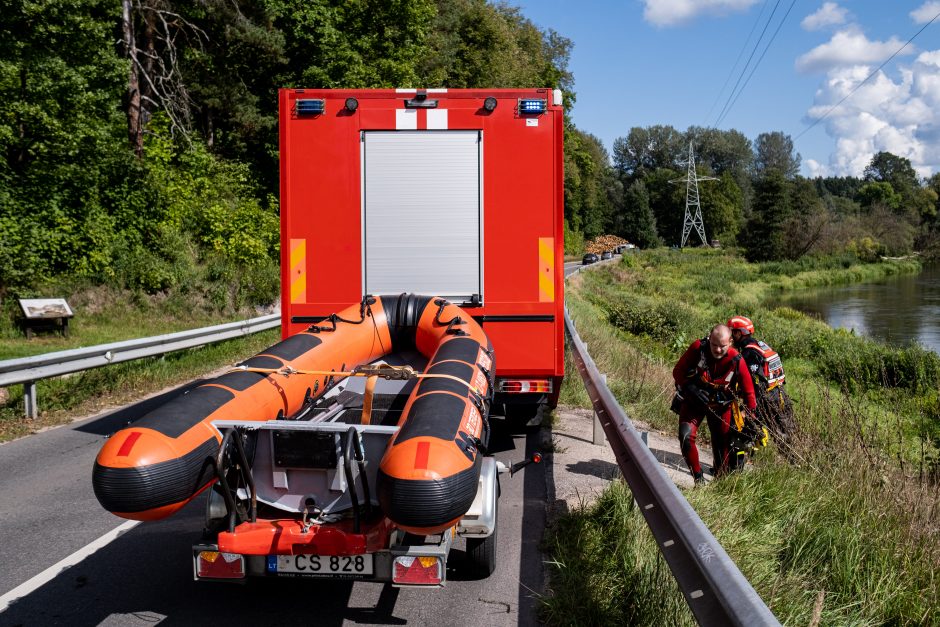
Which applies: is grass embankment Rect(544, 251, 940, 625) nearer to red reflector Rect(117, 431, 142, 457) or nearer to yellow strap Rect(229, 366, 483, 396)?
yellow strap Rect(229, 366, 483, 396)

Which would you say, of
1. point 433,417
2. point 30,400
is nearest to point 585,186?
point 30,400

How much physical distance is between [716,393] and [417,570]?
11.5 ft

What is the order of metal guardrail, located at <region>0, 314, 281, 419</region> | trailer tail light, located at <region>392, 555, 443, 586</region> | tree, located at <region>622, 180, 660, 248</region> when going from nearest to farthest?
1. trailer tail light, located at <region>392, 555, 443, 586</region>
2. metal guardrail, located at <region>0, 314, 281, 419</region>
3. tree, located at <region>622, 180, 660, 248</region>

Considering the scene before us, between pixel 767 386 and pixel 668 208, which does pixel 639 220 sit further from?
pixel 767 386

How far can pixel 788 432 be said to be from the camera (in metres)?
6.43

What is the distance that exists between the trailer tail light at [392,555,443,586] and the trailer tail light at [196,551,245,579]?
72 cm

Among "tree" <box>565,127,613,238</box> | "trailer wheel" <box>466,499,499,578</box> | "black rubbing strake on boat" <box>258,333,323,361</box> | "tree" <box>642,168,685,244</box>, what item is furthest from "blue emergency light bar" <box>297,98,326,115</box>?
"tree" <box>642,168,685,244</box>

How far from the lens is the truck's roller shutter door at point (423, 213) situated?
21.8 feet

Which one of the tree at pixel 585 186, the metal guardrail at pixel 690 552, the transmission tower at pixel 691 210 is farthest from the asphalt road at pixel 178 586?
the transmission tower at pixel 691 210

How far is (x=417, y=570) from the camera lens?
3443 mm

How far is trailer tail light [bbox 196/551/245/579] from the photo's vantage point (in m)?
3.54

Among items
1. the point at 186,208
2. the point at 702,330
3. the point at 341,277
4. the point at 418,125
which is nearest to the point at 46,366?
the point at 341,277

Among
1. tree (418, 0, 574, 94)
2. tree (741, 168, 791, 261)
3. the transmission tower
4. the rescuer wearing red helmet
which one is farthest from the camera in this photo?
the transmission tower

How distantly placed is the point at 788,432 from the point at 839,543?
7.57ft
